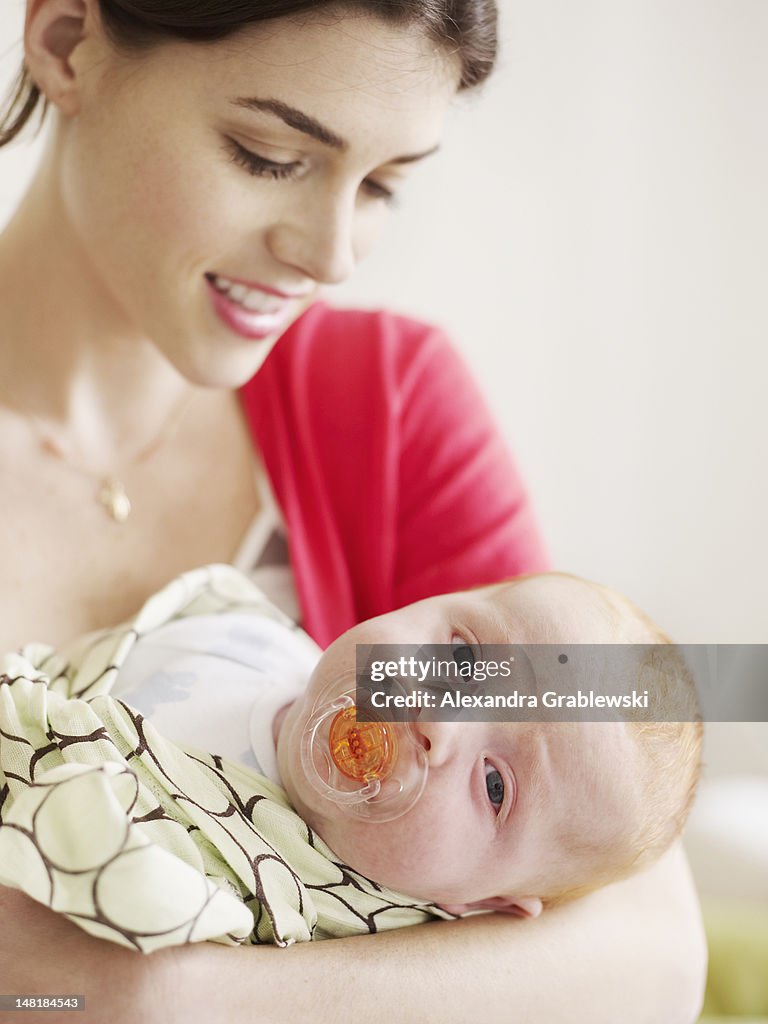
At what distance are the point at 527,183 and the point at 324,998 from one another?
1.95 metres

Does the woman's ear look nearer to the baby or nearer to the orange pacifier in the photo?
the baby

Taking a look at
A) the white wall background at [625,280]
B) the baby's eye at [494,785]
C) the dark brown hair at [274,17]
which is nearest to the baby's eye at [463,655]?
the baby's eye at [494,785]

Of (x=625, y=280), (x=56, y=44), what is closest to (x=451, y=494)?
(x=56, y=44)

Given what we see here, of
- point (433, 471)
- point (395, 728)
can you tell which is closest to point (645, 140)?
point (433, 471)

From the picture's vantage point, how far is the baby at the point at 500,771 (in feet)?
3.47

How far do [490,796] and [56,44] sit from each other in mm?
1039

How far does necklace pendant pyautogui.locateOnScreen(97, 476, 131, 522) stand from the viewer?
4.98 feet

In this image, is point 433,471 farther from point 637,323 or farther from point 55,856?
point 637,323

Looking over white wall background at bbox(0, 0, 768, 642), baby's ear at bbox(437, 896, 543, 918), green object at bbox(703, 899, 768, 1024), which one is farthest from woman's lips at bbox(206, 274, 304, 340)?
green object at bbox(703, 899, 768, 1024)

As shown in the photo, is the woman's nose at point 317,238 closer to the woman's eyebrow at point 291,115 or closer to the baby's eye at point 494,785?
the woman's eyebrow at point 291,115

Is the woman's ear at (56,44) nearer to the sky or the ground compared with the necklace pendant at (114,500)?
nearer to the sky

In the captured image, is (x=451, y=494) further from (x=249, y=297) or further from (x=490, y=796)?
(x=490, y=796)

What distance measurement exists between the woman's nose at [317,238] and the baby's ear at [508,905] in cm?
75

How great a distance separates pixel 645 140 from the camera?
2.47 metres
